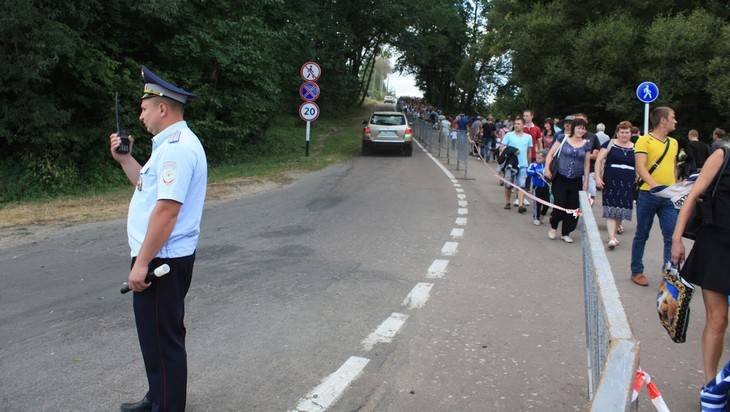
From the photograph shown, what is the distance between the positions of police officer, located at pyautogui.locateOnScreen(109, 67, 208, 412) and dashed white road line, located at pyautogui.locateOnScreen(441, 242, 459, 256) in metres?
4.93

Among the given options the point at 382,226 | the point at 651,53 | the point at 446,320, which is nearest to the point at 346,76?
the point at 651,53

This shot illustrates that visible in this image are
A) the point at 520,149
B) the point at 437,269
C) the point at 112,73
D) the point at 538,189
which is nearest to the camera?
the point at 437,269

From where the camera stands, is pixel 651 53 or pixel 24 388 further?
pixel 651 53

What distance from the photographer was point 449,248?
26.6ft

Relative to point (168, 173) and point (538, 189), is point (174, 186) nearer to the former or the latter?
point (168, 173)

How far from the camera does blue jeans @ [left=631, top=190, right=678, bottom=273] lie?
646cm

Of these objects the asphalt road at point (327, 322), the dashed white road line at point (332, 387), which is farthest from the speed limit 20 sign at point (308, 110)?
the dashed white road line at point (332, 387)

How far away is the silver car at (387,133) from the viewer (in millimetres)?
24094

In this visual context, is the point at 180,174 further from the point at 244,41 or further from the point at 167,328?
the point at 244,41

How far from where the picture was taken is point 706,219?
3715mm

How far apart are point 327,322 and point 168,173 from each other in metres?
2.45

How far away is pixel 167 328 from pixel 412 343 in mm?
2036

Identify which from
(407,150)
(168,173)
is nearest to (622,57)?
(407,150)

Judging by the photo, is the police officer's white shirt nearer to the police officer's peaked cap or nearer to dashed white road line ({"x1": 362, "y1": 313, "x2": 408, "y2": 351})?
the police officer's peaked cap
